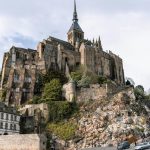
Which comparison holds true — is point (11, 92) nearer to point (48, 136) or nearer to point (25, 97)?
point (25, 97)

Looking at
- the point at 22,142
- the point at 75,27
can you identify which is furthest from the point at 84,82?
the point at 75,27

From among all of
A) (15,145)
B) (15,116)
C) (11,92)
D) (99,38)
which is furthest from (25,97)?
(99,38)

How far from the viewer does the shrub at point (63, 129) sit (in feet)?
258

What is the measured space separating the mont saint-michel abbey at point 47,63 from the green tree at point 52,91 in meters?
4.20

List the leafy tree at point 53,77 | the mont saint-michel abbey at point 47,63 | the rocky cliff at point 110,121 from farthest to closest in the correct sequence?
the leafy tree at point 53,77
the mont saint-michel abbey at point 47,63
the rocky cliff at point 110,121

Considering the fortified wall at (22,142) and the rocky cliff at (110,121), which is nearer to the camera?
the fortified wall at (22,142)

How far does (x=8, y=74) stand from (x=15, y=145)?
28.8 metres

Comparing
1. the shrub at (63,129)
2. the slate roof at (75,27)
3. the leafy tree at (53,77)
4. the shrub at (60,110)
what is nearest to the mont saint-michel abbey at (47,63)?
the leafy tree at (53,77)

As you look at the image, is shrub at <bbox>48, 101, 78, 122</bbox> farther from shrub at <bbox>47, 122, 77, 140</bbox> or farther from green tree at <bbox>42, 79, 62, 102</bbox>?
green tree at <bbox>42, 79, 62, 102</bbox>

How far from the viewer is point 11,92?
303 feet

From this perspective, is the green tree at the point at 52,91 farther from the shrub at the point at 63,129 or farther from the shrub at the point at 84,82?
the shrub at the point at 63,129

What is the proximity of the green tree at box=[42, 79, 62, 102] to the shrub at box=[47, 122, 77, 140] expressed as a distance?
7353mm

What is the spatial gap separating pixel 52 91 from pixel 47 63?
533 inches

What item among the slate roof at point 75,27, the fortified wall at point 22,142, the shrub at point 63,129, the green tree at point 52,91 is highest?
the slate roof at point 75,27
